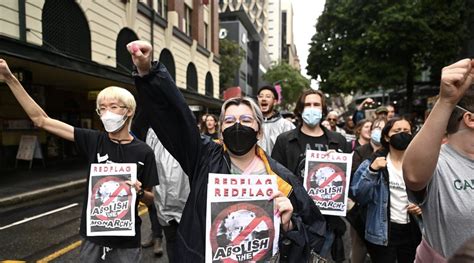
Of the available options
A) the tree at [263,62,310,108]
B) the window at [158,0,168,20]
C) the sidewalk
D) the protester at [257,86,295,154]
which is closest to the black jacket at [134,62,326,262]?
the protester at [257,86,295,154]

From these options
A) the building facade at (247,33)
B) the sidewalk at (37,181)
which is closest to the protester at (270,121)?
the sidewalk at (37,181)

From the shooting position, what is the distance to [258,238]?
1790 millimetres

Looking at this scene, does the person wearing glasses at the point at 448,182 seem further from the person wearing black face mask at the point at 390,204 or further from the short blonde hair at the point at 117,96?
the short blonde hair at the point at 117,96

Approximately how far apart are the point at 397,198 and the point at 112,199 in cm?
240

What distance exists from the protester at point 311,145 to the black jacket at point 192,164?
157 cm

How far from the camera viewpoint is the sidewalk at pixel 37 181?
336 inches

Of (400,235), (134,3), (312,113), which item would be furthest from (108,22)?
(400,235)

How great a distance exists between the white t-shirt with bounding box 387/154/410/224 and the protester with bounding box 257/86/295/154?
1292mm

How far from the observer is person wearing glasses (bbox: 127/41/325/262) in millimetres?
1756

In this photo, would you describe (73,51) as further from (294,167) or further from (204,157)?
(204,157)

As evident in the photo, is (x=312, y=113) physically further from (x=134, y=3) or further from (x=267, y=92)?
(x=134, y=3)

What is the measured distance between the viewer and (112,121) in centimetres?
282

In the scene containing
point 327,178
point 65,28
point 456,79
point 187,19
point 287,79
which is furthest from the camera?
point 287,79

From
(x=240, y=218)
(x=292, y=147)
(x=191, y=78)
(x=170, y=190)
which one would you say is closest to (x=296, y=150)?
(x=292, y=147)
